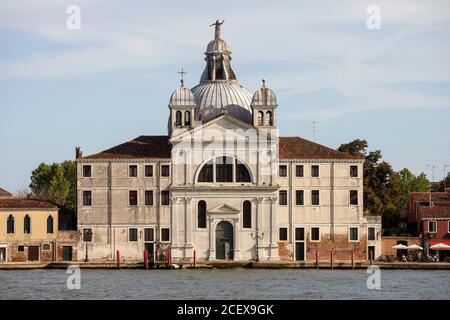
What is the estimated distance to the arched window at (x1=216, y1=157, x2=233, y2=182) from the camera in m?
77.2

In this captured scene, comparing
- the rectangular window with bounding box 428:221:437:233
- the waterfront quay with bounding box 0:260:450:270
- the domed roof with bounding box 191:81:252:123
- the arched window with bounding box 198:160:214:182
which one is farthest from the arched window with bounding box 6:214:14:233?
the rectangular window with bounding box 428:221:437:233

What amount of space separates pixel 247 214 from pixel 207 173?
2989 mm

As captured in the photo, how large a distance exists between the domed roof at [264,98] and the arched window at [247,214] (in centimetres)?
536

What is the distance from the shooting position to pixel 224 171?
7744 cm

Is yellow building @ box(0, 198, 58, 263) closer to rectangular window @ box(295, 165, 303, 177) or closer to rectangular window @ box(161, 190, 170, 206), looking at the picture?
rectangular window @ box(161, 190, 170, 206)

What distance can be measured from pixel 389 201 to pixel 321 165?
12006mm

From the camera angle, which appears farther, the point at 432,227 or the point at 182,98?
the point at 432,227

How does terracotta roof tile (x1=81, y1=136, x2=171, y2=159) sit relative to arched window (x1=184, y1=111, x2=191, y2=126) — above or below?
below

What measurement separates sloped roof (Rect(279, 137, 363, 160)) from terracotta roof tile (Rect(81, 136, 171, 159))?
613cm

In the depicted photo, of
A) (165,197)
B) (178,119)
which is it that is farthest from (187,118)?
(165,197)

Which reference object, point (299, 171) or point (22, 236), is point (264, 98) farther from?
point (22, 236)

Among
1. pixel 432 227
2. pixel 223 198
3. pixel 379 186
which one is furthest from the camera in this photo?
pixel 379 186

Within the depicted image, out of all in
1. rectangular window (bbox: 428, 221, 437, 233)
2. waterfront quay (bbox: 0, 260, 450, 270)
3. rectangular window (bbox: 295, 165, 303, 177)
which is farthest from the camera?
rectangular window (bbox: 428, 221, 437, 233)

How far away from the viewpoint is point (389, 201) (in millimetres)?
88500
